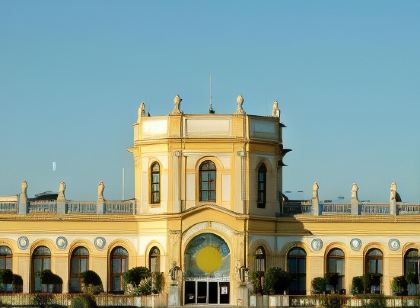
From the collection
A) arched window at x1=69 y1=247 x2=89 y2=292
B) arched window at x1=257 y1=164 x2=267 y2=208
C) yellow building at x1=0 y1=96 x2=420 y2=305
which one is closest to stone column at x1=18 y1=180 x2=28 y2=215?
yellow building at x1=0 y1=96 x2=420 y2=305

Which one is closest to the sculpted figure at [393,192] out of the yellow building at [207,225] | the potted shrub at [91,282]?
the yellow building at [207,225]

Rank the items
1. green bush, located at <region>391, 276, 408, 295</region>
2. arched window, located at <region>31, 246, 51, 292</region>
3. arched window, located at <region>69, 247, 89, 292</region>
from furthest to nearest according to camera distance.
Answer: arched window, located at <region>31, 246, 51, 292</region>, arched window, located at <region>69, 247, 89, 292</region>, green bush, located at <region>391, 276, 408, 295</region>

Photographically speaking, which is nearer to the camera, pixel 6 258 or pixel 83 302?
pixel 83 302

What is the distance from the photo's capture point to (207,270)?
281 feet

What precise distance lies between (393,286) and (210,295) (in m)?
9.87

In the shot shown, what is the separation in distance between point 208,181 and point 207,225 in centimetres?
243

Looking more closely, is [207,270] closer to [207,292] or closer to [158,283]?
[207,292]

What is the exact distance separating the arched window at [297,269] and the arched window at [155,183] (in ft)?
26.1

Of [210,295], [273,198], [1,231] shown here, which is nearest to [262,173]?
[273,198]

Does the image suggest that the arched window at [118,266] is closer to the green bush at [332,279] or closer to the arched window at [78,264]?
the arched window at [78,264]

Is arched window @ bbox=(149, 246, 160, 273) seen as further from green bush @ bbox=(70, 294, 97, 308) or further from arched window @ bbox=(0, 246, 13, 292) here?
arched window @ bbox=(0, 246, 13, 292)

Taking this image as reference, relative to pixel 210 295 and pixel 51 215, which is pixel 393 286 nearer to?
pixel 210 295

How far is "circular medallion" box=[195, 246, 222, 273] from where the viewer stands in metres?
85.6

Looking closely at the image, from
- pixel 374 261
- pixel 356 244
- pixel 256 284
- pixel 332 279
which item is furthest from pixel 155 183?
pixel 374 261
